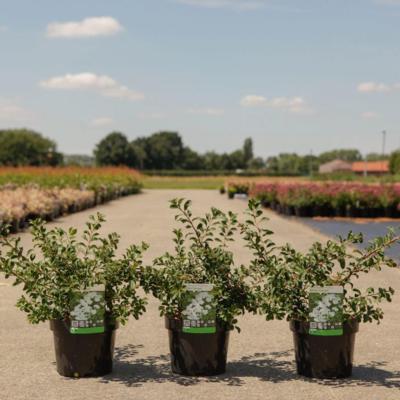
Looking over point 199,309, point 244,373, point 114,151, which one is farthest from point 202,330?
point 114,151

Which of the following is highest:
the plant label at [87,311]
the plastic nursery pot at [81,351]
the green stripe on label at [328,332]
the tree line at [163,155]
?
the tree line at [163,155]

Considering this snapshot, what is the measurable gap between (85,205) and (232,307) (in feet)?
78.8

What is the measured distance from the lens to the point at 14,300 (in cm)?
838

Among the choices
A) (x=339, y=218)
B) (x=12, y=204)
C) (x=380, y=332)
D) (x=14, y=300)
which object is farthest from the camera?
(x=339, y=218)

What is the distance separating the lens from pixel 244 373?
525 centimetres

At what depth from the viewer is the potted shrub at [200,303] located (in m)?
5.01

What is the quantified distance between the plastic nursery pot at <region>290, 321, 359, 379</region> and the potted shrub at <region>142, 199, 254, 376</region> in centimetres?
49

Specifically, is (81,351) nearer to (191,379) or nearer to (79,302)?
(79,302)

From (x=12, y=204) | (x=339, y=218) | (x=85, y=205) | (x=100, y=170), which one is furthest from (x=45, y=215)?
(x=100, y=170)

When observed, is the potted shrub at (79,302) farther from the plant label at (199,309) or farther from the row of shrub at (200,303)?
the plant label at (199,309)

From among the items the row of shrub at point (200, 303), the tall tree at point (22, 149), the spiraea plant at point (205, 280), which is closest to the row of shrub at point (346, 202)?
the row of shrub at point (200, 303)

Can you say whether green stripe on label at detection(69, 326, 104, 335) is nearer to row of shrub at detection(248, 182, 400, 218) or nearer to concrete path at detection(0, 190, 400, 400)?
concrete path at detection(0, 190, 400, 400)

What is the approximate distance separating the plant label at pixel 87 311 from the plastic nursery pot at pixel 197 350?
549 mm

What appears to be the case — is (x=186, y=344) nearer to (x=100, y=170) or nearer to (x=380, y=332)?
(x=380, y=332)
